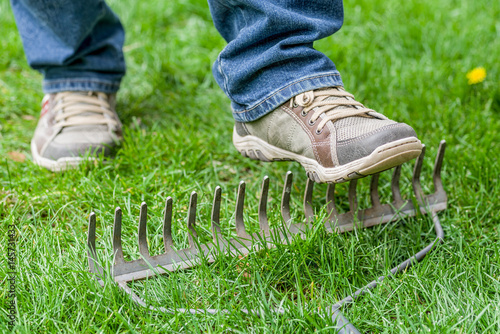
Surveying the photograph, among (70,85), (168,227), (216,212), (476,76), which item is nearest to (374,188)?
(216,212)

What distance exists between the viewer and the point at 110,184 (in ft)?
5.80

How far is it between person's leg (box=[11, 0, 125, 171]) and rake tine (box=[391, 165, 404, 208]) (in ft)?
3.77

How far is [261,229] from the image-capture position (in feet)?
4.93

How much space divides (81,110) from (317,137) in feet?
3.70

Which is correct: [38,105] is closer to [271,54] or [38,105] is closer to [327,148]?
[271,54]

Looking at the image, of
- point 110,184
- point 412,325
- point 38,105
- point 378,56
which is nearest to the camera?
point 412,325

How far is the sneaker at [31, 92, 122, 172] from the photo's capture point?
190 centimetres

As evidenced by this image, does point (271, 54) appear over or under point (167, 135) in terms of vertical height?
over

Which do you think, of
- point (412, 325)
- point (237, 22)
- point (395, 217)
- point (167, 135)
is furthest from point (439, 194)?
point (167, 135)

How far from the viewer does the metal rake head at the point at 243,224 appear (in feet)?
4.51

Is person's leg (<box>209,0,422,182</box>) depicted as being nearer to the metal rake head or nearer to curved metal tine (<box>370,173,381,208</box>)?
the metal rake head

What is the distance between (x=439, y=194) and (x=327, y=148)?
1.76ft

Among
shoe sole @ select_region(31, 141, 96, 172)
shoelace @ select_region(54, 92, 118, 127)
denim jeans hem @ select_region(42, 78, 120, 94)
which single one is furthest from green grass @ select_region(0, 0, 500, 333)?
denim jeans hem @ select_region(42, 78, 120, 94)

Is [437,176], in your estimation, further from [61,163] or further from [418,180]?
[61,163]
